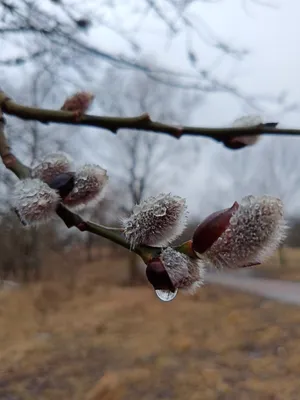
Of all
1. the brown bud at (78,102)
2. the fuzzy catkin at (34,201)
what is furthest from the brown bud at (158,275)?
the brown bud at (78,102)

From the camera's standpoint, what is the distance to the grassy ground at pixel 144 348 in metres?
5.04

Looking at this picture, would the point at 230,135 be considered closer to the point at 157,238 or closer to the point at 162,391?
the point at 157,238

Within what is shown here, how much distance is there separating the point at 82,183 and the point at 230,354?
5.92 m

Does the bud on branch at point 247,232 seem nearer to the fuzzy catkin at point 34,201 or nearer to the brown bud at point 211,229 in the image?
the brown bud at point 211,229

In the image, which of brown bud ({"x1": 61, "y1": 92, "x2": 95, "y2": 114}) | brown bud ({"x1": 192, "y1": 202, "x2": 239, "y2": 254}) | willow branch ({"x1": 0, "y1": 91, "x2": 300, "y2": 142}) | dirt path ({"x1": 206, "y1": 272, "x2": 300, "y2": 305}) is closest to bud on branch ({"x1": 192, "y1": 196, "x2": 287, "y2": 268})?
brown bud ({"x1": 192, "y1": 202, "x2": 239, "y2": 254})

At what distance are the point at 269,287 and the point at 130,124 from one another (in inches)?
451

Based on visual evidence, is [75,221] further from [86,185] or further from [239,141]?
[239,141]

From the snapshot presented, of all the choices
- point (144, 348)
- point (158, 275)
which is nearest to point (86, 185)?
point (158, 275)

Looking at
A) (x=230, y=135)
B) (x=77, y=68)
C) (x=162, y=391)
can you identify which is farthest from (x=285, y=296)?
(x=230, y=135)

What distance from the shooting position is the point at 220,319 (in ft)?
26.8

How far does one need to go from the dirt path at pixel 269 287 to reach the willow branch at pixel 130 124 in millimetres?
8921

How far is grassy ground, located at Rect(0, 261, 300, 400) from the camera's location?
5.04m

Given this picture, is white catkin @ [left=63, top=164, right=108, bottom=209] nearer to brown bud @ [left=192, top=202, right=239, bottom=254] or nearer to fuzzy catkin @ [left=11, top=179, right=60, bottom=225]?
fuzzy catkin @ [left=11, top=179, right=60, bottom=225]

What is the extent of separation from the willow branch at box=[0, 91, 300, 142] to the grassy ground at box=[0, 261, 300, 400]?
14.9 ft
